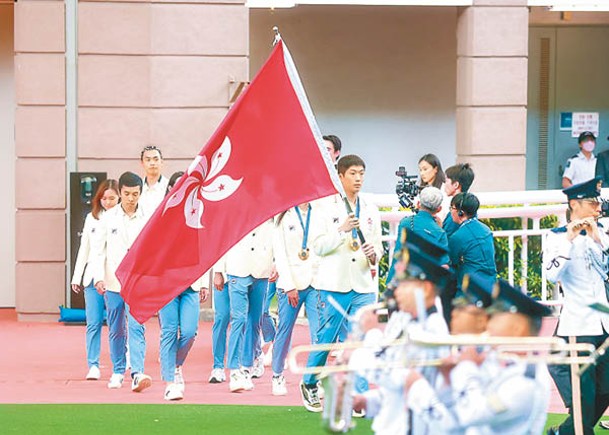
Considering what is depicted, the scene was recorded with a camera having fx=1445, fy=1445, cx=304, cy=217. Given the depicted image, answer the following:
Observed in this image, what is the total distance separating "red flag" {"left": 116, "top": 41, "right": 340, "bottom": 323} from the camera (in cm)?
1038

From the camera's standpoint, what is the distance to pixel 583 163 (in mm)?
19844

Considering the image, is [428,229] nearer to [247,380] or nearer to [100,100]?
[247,380]

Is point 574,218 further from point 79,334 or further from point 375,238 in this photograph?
point 79,334

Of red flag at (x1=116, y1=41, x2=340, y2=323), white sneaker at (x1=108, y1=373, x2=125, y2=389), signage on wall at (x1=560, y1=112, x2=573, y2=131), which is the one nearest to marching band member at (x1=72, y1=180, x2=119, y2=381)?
white sneaker at (x1=108, y1=373, x2=125, y2=389)

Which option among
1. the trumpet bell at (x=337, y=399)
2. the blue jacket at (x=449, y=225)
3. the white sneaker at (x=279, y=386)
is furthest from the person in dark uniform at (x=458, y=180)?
the trumpet bell at (x=337, y=399)

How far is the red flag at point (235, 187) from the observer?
10375 millimetres

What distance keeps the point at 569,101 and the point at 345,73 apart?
11.2 ft

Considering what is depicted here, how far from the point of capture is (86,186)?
→ 1642cm

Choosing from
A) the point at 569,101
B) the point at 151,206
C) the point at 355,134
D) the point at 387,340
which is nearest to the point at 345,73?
the point at 355,134

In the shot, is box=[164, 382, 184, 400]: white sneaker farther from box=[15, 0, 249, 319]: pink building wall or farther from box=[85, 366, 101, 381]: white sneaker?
box=[15, 0, 249, 319]: pink building wall

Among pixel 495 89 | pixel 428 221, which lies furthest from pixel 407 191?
pixel 495 89

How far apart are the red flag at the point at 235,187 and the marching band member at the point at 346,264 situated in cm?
78

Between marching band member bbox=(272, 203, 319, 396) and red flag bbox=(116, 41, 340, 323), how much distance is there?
124 cm

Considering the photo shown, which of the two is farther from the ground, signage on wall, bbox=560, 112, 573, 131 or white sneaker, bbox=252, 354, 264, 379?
signage on wall, bbox=560, 112, 573, 131
